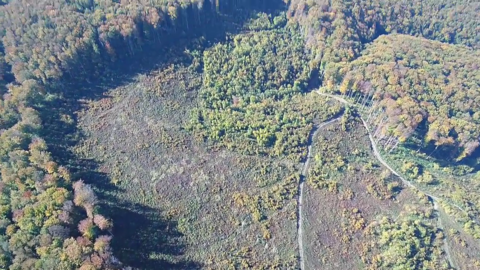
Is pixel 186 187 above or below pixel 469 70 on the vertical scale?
above

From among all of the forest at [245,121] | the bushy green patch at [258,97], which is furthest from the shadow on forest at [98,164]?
the bushy green patch at [258,97]

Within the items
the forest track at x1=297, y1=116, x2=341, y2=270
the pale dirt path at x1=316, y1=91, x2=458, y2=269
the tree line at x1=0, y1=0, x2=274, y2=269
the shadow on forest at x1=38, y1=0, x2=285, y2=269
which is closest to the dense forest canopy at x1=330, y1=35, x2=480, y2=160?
the pale dirt path at x1=316, y1=91, x2=458, y2=269

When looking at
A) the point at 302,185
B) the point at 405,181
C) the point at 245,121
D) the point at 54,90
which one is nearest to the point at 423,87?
the point at 405,181

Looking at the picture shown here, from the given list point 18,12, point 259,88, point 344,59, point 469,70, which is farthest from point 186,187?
point 469,70

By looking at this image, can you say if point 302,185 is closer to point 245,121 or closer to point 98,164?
point 245,121

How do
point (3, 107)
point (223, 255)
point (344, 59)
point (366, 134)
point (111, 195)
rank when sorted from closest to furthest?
point (223, 255)
point (111, 195)
point (3, 107)
point (366, 134)
point (344, 59)

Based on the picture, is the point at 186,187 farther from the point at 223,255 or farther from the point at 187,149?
the point at 223,255
